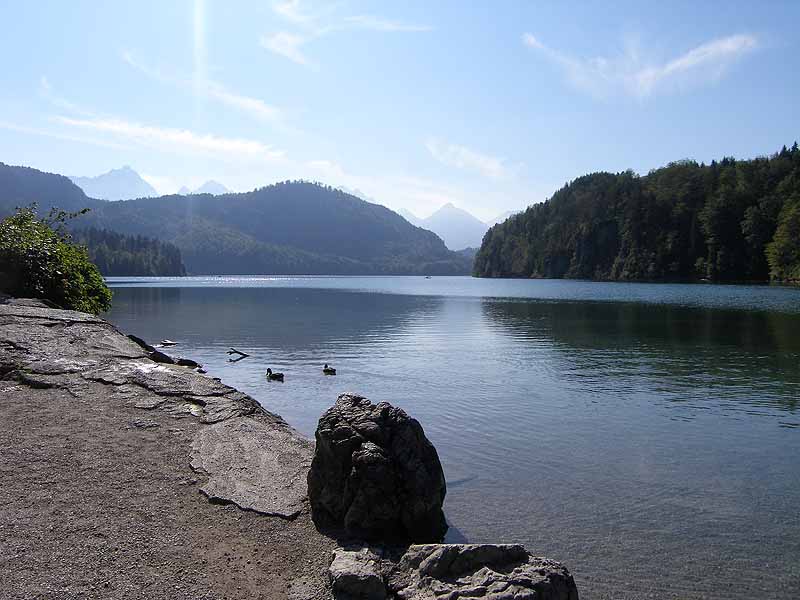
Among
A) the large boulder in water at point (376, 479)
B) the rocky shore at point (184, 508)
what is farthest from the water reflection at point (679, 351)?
the rocky shore at point (184, 508)

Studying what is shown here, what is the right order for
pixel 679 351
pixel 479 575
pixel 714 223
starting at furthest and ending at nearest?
pixel 714 223 < pixel 679 351 < pixel 479 575

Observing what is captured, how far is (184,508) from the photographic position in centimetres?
864

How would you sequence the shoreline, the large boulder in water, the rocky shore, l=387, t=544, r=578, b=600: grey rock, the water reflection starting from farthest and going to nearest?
the water reflection → the large boulder in water → the shoreline → the rocky shore → l=387, t=544, r=578, b=600: grey rock

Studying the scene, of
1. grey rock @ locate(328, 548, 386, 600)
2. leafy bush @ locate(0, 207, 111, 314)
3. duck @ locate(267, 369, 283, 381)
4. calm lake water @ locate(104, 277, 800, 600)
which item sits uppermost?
leafy bush @ locate(0, 207, 111, 314)

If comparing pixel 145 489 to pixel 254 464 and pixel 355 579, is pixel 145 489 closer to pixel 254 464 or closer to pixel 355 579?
pixel 254 464

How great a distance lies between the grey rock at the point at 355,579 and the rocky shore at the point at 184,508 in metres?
0.02

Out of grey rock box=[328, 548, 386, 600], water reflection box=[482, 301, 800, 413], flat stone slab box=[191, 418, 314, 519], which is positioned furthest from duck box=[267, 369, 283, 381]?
grey rock box=[328, 548, 386, 600]

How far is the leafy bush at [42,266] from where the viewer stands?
869 inches

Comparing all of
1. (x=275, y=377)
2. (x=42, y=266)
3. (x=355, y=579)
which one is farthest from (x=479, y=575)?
Answer: (x=42, y=266)

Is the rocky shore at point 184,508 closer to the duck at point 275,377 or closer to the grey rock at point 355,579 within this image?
the grey rock at point 355,579

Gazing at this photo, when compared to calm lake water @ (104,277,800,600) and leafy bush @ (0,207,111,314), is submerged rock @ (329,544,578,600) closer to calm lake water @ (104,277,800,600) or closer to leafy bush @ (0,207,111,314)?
calm lake water @ (104,277,800,600)

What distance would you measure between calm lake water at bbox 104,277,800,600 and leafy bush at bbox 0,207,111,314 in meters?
7.11

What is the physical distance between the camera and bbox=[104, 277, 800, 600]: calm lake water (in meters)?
9.88

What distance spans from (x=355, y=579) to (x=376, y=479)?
1.98 meters
